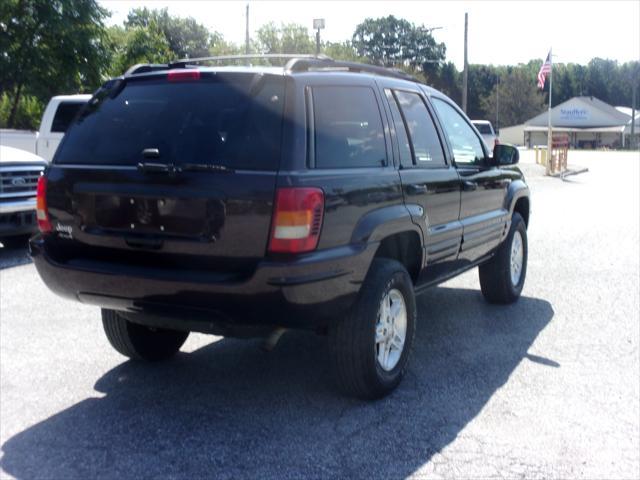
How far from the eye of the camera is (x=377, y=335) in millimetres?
4676

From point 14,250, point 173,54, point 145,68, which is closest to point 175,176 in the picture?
point 145,68

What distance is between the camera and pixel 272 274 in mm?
3932

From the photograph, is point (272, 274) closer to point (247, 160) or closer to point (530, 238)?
point (247, 160)

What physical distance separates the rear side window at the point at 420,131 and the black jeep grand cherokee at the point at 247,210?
113mm

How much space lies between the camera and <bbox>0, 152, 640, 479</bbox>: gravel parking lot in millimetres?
3932

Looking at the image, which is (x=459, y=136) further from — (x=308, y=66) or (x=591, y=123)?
(x=591, y=123)

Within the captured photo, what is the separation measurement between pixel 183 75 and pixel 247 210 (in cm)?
101

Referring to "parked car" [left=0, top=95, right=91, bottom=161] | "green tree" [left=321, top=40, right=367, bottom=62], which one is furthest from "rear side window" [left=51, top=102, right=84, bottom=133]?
"green tree" [left=321, top=40, right=367, bottom=62]

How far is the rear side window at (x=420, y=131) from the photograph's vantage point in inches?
210

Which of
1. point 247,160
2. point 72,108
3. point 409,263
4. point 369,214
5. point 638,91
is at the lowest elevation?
point 409,263

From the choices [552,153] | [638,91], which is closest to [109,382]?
[552,153]

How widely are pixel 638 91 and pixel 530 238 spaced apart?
128 m

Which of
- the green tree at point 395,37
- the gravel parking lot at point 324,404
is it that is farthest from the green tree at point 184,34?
the gravel parking lot at point 324,404

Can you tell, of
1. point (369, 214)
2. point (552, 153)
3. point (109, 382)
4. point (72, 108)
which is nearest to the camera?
point (369, 214)
